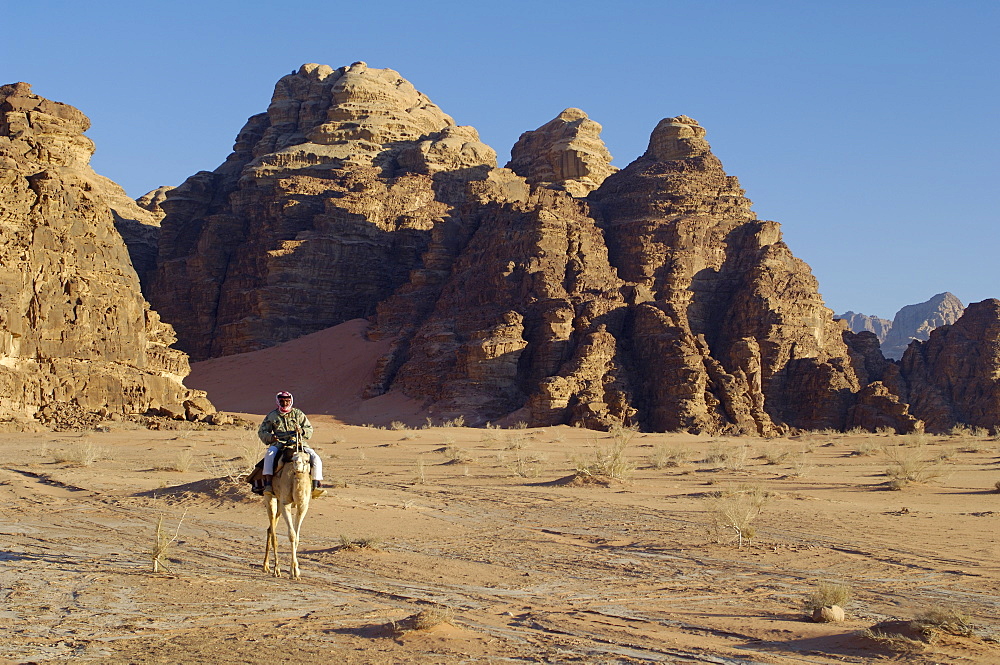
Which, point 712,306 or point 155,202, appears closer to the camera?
point 712,306

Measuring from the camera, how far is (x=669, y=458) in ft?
90.2

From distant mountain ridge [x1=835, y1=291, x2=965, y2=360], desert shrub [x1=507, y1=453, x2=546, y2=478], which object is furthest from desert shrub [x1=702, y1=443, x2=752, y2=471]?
distant mountain ridge [x1=835, y1=291, x2=965, y2=360]

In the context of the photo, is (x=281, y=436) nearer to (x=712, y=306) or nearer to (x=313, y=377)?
(x=313, y=377)

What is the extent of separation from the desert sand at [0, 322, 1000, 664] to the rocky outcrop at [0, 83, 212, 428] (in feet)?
23.9

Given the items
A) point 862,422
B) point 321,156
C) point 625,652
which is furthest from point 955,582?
point 321,156

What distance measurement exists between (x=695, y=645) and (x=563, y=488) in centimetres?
1212

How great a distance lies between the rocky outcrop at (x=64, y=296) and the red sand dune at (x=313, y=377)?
31.9ft

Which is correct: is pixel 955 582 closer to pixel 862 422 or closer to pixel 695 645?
pixel 695 645

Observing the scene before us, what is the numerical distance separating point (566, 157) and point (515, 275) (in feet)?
75.2

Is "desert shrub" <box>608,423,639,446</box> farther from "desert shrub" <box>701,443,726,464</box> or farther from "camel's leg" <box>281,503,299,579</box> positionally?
"camel's leg" <box>281,503,299,579</box>

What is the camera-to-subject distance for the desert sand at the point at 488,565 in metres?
7.33

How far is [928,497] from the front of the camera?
1848 cm

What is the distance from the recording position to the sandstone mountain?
42.9 metres

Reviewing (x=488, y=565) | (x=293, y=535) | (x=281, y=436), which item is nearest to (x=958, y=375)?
(x=488, y=565)
